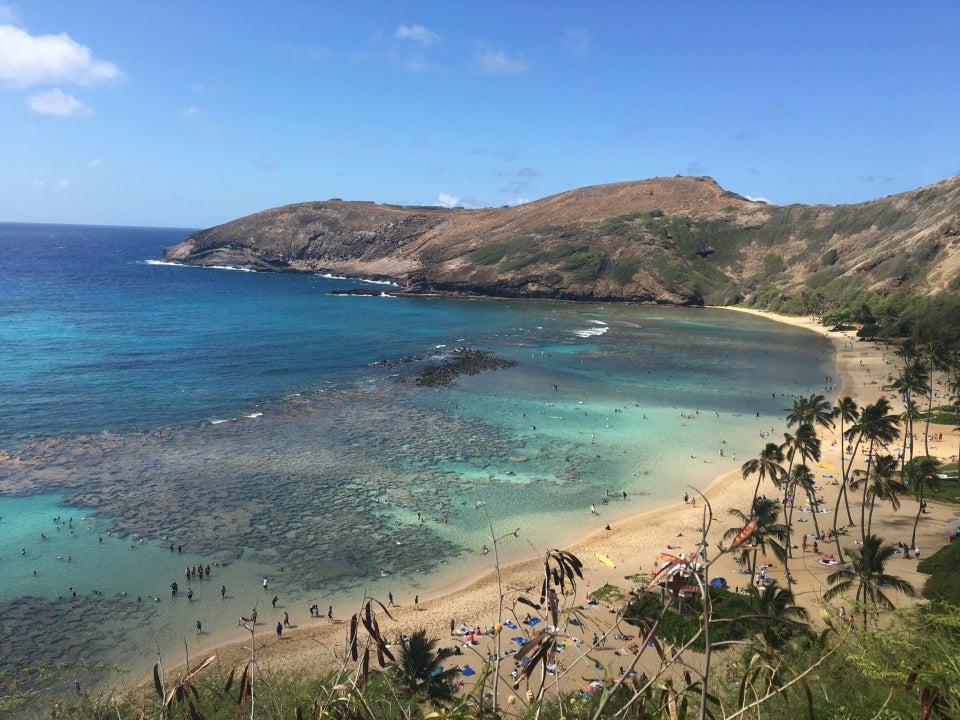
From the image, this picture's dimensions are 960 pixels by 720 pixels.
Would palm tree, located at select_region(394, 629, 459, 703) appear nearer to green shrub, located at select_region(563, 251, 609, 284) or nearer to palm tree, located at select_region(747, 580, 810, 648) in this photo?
palm tree, located at select_region(747, 580, 810, 648)

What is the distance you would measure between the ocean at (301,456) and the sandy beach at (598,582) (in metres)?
1.20

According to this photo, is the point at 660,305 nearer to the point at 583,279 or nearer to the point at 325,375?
the point at 583,279

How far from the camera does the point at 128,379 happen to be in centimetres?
7300

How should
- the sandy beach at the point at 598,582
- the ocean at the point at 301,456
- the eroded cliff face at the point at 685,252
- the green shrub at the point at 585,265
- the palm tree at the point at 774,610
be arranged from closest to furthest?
the palm tree at the point at 774,610, the sandy beach at the point at 598,582, the ocean at the point at 301,456, the eroded cliff face at the point at 685,252, the green shrub at the point at 585,265

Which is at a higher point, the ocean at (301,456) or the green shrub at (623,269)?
the green shrub at (623,269)

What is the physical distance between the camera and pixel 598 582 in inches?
1359

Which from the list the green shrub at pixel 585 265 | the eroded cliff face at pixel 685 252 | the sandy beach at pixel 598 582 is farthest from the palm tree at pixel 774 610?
the green shrub at pixel 585 265

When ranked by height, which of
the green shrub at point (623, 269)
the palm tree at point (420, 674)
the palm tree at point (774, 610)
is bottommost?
the palm tree at point (420, 674)

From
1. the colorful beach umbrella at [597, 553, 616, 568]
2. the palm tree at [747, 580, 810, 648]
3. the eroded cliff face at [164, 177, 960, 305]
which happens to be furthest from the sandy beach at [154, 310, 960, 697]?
the eroded cliff face at [164, 177, 960, 305]

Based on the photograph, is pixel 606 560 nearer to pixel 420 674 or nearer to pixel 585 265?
pixel 420 674

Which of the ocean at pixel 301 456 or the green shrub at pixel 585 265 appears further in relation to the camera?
the green shrub at pixel 585 265

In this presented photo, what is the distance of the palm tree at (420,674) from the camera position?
2148 cm

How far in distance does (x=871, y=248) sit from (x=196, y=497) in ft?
524

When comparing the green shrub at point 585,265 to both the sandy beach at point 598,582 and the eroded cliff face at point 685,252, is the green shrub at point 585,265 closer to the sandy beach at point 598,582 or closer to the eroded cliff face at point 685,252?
the eroded cliff face at point 685,252
